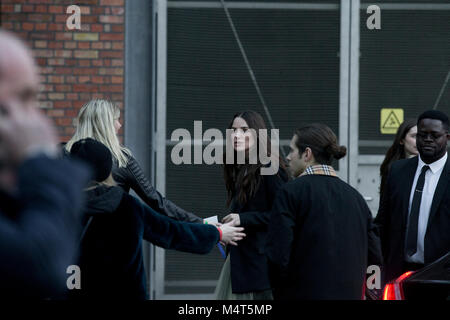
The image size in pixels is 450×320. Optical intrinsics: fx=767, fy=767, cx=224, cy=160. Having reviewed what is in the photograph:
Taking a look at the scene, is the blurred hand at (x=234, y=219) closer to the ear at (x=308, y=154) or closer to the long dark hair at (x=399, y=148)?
the ear at (x=308, y=154)

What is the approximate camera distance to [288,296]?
175 inches

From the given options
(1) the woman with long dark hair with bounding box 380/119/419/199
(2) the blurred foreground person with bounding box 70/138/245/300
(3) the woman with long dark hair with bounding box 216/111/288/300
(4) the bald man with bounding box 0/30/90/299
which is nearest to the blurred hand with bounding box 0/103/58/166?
(4) the bald man with bounding box 0/30/90/299

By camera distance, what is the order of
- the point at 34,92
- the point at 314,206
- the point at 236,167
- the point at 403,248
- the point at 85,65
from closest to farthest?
the point at 34,92, the point at 314,206, the point at 403,248, the point at 236,167, the point at 85,65

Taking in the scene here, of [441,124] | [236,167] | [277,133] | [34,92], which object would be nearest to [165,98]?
[277,133]

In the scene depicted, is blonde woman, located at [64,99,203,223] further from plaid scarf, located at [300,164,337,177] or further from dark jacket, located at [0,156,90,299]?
dark jacket, located at [0,156,90,299]

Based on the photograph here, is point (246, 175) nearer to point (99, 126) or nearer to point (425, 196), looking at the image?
point (99, 126)

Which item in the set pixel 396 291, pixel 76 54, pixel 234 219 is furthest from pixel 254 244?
pixel 76 54

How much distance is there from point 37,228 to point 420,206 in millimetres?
4045

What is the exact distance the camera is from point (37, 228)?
1386mm

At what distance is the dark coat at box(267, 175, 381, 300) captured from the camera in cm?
434

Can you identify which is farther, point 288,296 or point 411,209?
point 411,209

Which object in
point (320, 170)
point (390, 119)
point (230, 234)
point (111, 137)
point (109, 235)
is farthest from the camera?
point (390, 119)

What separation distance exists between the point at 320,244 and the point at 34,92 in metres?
3.07
